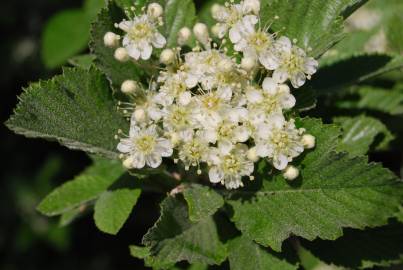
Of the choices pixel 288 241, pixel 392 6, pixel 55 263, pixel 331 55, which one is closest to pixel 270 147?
pixel 288 241

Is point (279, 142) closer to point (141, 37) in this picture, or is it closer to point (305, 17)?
point (305, 17)

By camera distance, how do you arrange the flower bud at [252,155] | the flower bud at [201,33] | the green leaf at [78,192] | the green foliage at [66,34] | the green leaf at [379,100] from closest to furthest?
the flower bud at [252,155] → the flower bud at [201,33] → the green leaf at [78,192] → the green leaf at [379,100] → the green foliage at [66,34]

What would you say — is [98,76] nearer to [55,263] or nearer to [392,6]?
[392,6]

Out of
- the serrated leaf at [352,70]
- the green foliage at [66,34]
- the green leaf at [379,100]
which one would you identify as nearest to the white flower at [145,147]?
the serrated leaf at [352,70]

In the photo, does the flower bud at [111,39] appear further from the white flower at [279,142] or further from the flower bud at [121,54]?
the white flower at [279,142]

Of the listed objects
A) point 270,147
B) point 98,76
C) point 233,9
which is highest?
point 233,9

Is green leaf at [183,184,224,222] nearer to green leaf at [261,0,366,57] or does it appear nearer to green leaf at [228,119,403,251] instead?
green leaf at [228,119,403,251]

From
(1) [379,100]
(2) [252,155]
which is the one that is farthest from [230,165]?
(1) [379,100]
